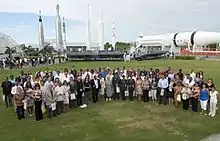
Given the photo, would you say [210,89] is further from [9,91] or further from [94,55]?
[94,55]

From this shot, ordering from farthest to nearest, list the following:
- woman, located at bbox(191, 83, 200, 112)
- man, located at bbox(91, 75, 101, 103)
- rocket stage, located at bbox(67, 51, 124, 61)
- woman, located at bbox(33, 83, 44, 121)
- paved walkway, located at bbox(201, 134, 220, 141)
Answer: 1. rocket stage, located at bbox(67, 51, 124, 61)
2. man, located at bbox(91, 75, 101, 103)
3. woman, located at bbox(191, 83, 200, 112)
4. woman, located at bbox(33, 83, 44, 121)
5. paved walkway, located at bbox(201, 134, 220, 141)

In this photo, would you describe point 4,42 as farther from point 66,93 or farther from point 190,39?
point 66,93

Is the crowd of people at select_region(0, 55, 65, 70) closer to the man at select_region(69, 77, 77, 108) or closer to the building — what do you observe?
the man at select_region(69, 77, 77, 108)

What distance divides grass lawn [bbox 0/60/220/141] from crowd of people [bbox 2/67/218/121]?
604 mm

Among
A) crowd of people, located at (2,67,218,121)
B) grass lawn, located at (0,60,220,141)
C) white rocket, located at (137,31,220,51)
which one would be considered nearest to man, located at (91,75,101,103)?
crowd of people, located at (2,67,218,121)

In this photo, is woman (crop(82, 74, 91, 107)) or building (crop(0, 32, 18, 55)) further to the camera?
building (crop(0, 32, 18, 55))

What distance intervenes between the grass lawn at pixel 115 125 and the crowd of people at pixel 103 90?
23.8 inches

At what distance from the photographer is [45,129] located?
42.9ft

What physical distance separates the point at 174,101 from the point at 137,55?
37.9 meters

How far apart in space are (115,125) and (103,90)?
5.37 m

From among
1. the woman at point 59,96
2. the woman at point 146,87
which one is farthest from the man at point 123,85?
the woman at point 59,96

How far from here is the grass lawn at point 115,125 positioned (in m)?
11.9

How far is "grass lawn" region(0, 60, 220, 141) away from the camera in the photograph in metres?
11.9

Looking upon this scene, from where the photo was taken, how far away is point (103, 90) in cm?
1866
